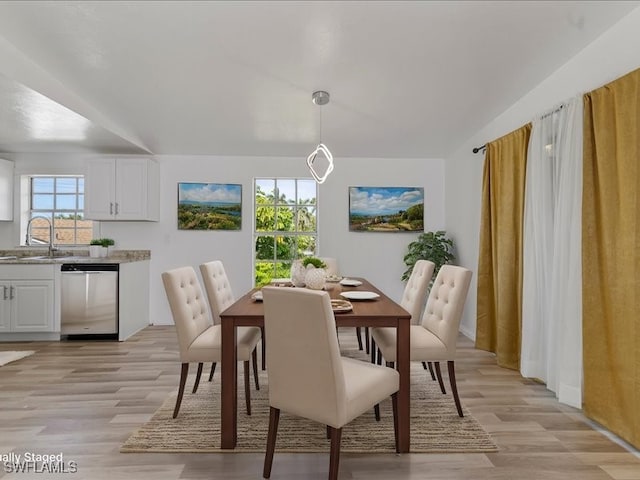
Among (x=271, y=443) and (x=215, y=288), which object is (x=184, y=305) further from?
(x=271, y=443)

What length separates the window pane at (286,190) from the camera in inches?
202

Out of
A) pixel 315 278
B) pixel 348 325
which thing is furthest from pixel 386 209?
pixel 348 325

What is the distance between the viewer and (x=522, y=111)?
3205mm

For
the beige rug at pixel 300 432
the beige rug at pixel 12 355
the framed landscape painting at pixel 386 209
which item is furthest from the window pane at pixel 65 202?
the framed landscape painting at pixel 386 209

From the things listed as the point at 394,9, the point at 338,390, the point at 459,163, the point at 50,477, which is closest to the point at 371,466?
the point at 338,390

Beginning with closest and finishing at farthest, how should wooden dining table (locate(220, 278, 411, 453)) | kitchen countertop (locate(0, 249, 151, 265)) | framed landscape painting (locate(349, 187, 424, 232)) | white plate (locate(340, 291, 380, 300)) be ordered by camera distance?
wooden dining table (locate(220, 278, 411, 453)), white plate (locate(340, 291, 380, 300)), kitchen countertop (locate(0, 249, 151, 265)), framed landscape painting (locate(349, 187, 424, 232))

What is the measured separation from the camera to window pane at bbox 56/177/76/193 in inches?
192

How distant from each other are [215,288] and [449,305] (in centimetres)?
176

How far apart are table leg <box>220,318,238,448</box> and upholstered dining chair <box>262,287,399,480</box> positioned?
321 mm

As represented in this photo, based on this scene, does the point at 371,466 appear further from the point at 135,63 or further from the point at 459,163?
the point at 459,163

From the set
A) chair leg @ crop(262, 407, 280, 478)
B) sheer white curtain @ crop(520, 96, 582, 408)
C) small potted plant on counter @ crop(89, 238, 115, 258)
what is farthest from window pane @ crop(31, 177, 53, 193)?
sheer white curtain @ crop(520, 96, 582, 408)

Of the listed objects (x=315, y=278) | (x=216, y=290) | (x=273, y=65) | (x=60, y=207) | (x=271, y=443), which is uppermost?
(x=273, y=65)

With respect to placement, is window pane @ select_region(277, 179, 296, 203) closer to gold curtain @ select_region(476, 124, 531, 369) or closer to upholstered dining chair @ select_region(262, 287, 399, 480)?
gold curtain @ select_region(476, 124, 531, 369)

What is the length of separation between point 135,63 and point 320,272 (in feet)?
6.90
